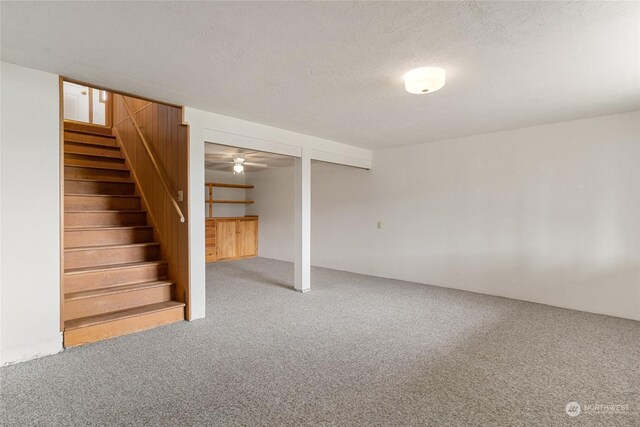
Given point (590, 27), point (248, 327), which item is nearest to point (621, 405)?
point (590, 27)

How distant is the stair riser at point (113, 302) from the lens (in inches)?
119

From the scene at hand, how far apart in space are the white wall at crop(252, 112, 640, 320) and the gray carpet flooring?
1.95 ft

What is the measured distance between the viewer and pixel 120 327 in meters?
3.07

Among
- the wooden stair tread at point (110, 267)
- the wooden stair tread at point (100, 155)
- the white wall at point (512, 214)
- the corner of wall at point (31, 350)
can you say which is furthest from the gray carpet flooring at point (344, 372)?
the wooden stair tread at point (100, 155)

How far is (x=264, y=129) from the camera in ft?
13.7

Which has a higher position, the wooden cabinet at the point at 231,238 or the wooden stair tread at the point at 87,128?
the wooden stair tread at the point at 87,128

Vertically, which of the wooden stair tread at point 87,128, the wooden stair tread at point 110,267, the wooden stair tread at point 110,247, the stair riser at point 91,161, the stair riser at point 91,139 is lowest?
the wooden stair tread at point 110,267

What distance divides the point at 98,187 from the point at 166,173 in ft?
4.10

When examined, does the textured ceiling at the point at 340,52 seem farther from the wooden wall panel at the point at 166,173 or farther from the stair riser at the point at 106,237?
the stair riser at the point at 106,237

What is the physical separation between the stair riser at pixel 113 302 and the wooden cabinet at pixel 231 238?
370 centimetres

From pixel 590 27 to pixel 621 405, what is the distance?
7.50 feet

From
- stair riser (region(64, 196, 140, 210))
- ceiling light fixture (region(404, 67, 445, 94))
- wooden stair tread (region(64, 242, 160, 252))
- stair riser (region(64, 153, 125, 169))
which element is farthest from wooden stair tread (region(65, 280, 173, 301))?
ceiling light fixture (region(404, 67, 445, 94))

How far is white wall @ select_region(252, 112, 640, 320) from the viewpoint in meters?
3.72

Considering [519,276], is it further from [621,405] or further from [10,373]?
[10,373]
